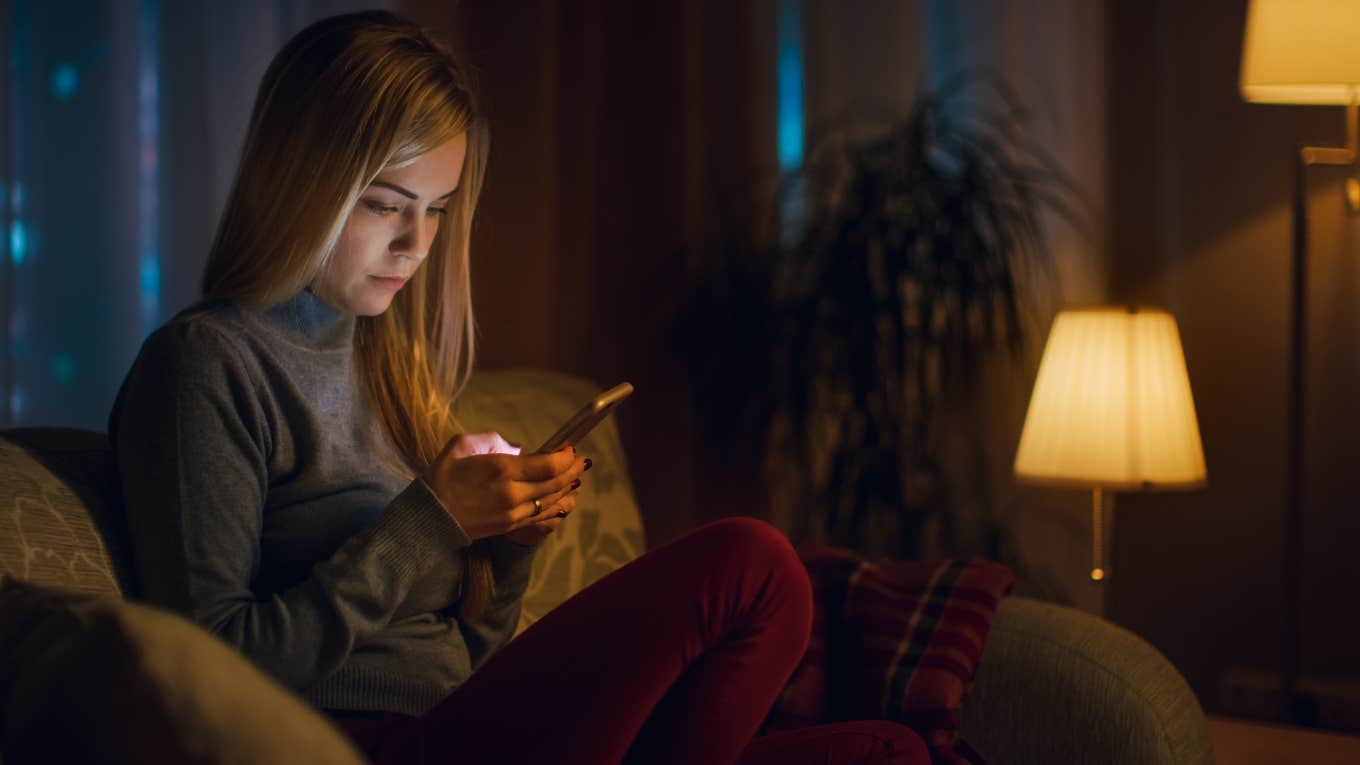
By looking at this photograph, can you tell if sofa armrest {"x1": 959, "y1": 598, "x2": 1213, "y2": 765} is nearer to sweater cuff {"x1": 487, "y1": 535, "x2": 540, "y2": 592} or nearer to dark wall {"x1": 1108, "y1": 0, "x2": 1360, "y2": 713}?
sweater cuff {"x1": 487, "y1": 535, "x2": 540, "y2": 592}

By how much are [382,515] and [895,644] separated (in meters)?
0.68

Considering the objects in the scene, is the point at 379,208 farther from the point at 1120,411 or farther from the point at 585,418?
the point at 1120,411

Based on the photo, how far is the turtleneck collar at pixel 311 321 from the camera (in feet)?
4.45

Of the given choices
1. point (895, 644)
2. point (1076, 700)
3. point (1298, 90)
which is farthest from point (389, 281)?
point (1298, 90)

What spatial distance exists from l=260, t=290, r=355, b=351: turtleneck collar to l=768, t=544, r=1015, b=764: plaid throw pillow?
26.3 inches

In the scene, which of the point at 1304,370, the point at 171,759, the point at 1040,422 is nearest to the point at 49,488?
the point at 171,759

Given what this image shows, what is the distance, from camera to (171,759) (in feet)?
2.22

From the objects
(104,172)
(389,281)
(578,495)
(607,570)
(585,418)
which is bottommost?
(607,570)

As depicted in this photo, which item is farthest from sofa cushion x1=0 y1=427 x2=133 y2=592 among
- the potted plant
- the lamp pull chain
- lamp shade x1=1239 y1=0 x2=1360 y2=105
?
lamp shade x1=1239 y1=0 x2=1360 y2=105

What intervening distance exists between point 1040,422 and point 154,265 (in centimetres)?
142

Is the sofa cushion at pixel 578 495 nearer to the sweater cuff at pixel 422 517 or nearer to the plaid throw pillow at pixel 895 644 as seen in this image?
the plaid throw pillow at pixel 895 644

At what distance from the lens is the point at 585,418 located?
125 cm

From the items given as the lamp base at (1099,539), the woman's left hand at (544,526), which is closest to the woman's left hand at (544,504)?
the woman's left hand at (544,526)

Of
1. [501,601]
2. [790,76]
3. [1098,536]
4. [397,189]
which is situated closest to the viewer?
[397,189]
